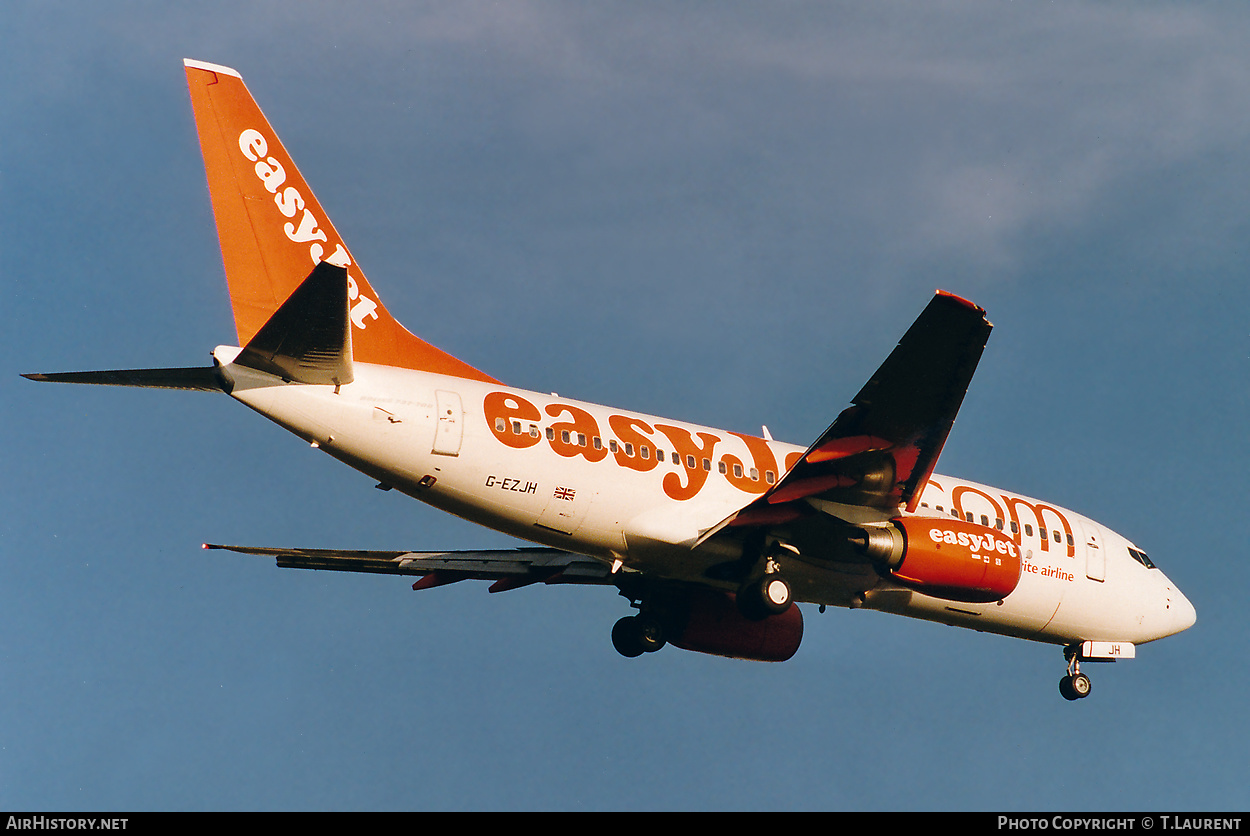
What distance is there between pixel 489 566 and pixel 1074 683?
12.0 metres

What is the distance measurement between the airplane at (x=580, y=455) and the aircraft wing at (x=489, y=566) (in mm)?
38

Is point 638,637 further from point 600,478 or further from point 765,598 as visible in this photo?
point 600,478

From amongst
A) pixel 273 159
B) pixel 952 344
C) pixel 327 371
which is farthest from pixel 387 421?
pixel 952 344

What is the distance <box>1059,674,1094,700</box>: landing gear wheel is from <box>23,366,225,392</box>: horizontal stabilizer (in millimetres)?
17304

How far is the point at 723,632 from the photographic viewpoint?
78.2ft

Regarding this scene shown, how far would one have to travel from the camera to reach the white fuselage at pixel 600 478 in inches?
703

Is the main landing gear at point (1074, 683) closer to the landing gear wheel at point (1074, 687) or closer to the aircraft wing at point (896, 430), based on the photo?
the landing gear wheel at point (1074, 687)

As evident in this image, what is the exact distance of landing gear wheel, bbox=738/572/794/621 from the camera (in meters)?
20.3

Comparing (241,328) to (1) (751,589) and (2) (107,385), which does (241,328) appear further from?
(1) (751,589)

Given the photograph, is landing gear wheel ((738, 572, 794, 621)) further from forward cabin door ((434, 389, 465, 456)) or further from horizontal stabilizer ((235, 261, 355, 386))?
horizontal stabilizer ((235, 261, 355, 386))

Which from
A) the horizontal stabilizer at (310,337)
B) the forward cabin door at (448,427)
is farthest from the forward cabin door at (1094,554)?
the horizontal stabilizer at (310,337)

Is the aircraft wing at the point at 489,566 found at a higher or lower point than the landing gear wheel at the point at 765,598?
higher

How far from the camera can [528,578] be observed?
76.2 ft
